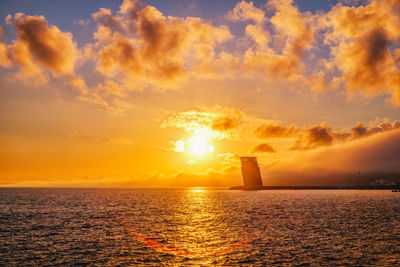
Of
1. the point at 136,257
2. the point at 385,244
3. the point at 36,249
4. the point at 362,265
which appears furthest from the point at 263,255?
the point at 36,249

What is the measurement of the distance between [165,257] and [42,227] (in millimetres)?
40030

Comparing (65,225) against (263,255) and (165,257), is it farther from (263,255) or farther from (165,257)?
(263,255)

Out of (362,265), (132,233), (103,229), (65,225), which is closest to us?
(362,265)

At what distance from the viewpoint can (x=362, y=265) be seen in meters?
31.3

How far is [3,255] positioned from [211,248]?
29.7 meters

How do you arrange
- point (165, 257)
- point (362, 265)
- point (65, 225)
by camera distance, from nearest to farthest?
point (362, 265)
point (165, 257)
point (65, 225)

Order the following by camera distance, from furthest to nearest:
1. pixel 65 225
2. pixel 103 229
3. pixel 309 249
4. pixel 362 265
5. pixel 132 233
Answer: pixel 65 225
pixel 103 229
pixel 132 233
pixel 309 249
pixel 362 265

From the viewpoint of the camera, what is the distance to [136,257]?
118ft

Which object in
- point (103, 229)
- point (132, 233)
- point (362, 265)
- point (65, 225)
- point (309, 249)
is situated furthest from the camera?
point (65, 225)

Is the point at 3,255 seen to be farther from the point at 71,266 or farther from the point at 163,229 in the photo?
the point at 163,229

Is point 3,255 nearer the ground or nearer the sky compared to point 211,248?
nearer the sky

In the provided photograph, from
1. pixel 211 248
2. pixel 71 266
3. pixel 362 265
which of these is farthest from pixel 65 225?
pixel 362 265

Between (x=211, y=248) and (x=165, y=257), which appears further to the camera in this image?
(x=211, y=248)

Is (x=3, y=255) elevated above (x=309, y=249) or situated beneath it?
elevated above
